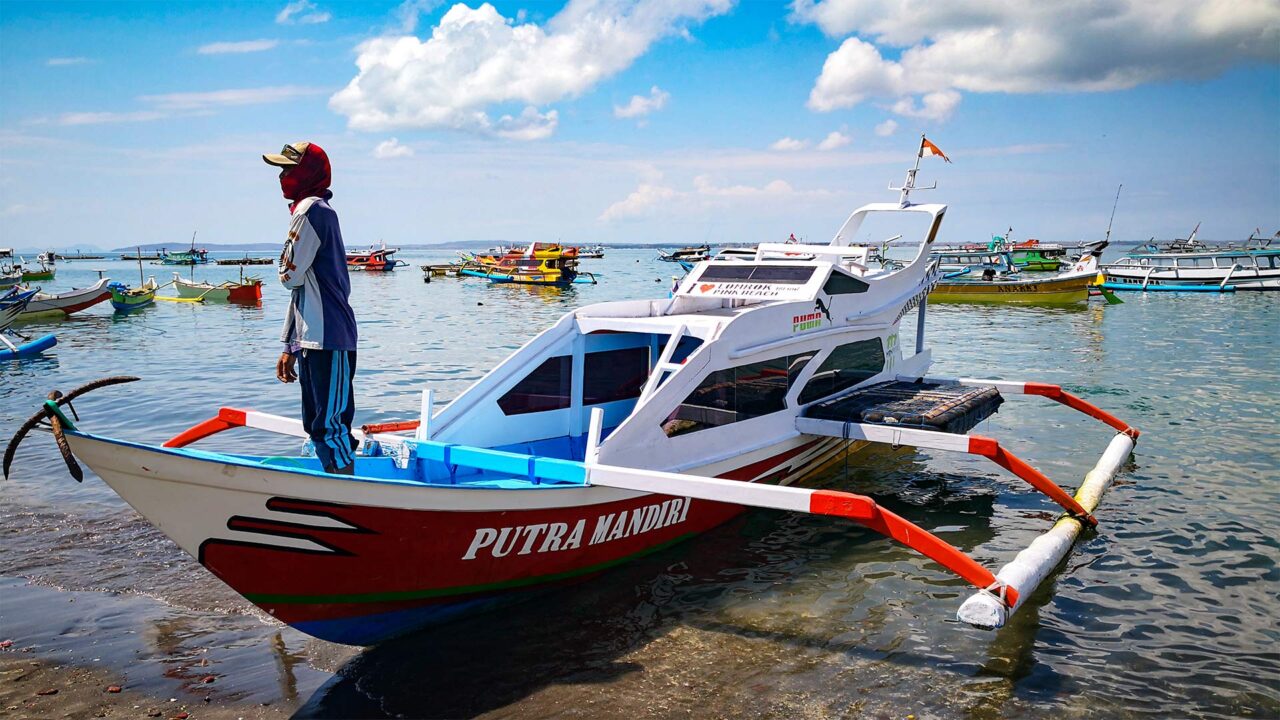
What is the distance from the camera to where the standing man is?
5250 millimetres

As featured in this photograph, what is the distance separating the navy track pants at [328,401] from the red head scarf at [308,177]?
3.30ft

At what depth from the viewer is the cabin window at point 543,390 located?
313 inches

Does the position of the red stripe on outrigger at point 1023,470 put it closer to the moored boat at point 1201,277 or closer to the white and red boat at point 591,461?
the white and red boat at point 591,461

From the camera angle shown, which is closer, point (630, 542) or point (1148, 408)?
point (630, 542)

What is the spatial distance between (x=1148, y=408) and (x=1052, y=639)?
10992 millimetres

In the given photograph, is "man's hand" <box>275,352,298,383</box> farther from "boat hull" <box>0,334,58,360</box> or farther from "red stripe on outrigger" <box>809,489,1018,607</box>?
"boat hull" <box>0,334,58,360</box>

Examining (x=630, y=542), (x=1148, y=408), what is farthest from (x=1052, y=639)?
(x=1148, y=408)

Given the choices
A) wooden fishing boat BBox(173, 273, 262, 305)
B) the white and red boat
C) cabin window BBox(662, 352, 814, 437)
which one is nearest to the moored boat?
the white and red boat

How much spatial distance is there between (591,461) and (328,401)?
203 cm

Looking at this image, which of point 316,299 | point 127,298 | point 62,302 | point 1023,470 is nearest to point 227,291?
point 127,298

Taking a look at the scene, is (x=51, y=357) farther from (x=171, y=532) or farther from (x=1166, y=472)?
(x=1166, y=472)

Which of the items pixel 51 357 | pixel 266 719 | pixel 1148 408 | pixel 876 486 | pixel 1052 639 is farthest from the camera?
pixel 51 357

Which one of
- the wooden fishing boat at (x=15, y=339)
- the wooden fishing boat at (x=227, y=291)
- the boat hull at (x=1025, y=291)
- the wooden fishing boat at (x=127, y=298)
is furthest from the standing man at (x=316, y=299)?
the wooden fishing boat at (x=227, y=291)

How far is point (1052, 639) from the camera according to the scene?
6723mm
